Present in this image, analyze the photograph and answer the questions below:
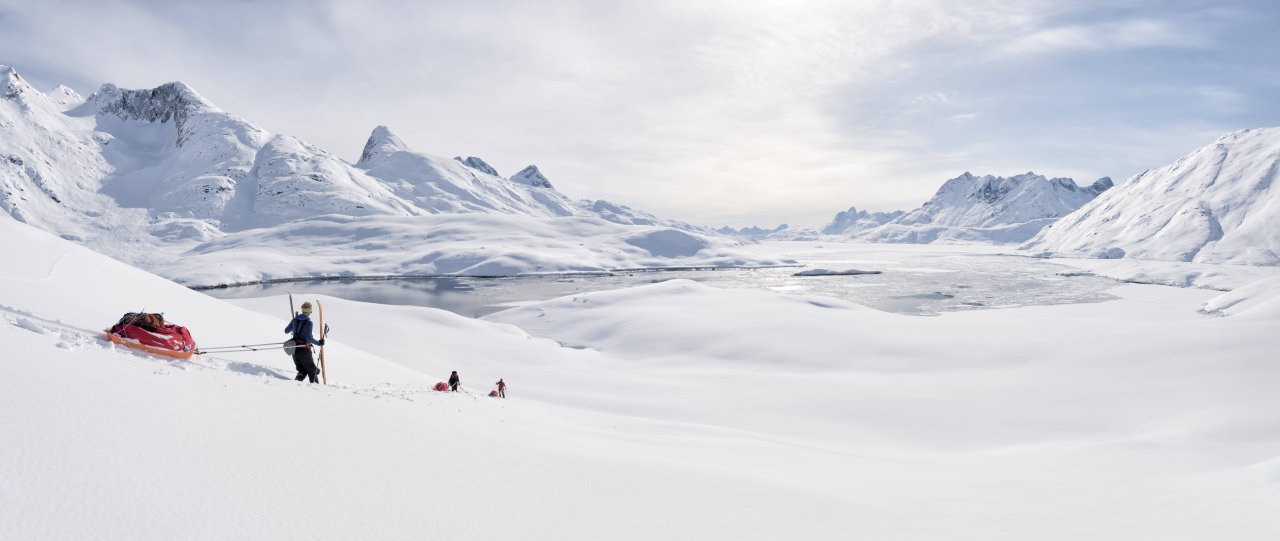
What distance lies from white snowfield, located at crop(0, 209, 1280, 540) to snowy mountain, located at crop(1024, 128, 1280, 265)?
6270 inches

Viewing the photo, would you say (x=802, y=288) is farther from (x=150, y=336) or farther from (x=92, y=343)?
(x=92, y=343)

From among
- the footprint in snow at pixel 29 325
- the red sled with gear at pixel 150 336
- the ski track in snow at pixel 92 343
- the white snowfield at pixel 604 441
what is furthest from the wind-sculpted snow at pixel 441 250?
the footprint in snow at pixel 29 325

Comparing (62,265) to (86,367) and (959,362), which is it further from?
(959,362)

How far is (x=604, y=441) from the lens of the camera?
439 inches

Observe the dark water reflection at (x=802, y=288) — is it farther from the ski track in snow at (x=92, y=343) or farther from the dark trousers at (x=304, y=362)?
the ski track in snow at (x=92, y=343)

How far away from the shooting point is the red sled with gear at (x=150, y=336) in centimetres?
951

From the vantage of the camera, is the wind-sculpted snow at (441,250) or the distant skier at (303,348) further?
the wind-sculpted snow at (441,250)

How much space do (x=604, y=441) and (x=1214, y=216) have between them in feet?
724

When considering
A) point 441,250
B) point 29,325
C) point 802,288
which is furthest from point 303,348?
point 441,250

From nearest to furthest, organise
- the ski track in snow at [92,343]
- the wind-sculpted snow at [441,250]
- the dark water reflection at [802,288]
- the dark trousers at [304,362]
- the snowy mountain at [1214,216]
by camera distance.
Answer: the ski track in snow at [92,343] → the dark trousers at [304,362] → the dark water reflection at [802,288] → the wind-sculpted snow at [441,250] → the snowy mountain at [1214,216]

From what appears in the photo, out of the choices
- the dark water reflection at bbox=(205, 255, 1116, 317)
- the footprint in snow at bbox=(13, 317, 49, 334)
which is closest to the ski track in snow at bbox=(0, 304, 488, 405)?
the footprint in snow at bbox=(13, 317, 49, 334)

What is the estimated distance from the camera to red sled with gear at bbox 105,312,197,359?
951 centimetres

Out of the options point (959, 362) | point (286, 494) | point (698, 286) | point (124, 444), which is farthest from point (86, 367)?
point (698, 286)

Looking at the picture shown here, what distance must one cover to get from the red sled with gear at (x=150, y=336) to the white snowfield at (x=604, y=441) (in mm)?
306
